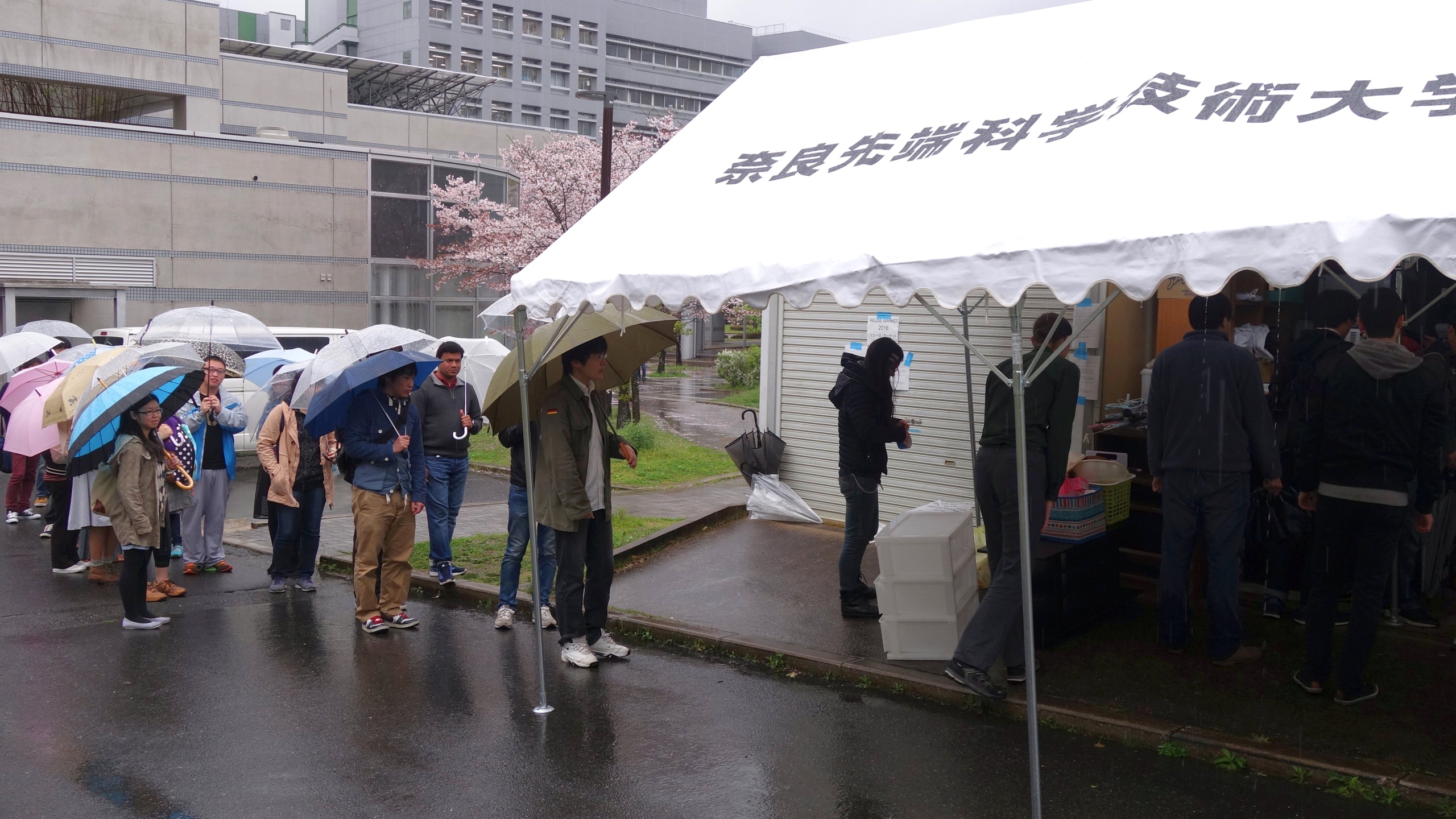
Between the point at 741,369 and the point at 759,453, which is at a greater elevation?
the point at 741,369

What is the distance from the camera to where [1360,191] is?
4.03 meters

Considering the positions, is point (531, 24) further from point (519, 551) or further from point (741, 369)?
point (519, 551)

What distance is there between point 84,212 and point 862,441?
2589 cm

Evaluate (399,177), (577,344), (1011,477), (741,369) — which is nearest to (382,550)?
(577,344)

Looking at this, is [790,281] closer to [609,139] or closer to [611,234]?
[611,234]

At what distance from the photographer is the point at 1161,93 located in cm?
528

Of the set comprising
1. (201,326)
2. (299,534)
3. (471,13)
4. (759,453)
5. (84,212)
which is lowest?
(299,534)

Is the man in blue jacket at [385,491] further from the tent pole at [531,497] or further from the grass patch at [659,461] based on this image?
the grass patch at [659,461]

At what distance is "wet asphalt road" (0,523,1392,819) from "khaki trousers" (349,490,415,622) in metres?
0.27

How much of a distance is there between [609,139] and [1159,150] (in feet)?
44.0

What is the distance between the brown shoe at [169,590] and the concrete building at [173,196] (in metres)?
20.5

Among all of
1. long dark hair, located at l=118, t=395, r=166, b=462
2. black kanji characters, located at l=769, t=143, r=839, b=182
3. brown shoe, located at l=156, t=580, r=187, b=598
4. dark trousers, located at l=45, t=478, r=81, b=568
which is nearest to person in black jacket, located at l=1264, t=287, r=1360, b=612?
black kanji characters, located at l=769, t=143, r=839, b=182

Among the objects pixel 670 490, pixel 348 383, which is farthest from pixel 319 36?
pixel 348 383

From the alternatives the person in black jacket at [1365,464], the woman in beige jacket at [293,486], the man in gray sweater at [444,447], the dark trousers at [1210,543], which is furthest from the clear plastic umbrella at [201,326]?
the person in black jacket at [1365,464]
